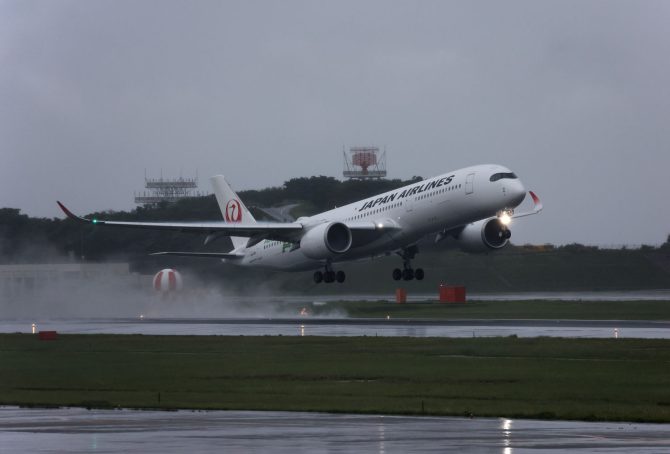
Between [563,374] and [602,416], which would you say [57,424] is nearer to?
[602,416]

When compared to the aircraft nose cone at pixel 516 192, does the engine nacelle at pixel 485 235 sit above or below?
below

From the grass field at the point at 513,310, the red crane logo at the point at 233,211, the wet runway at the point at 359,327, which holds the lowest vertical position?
the wet runway at the point at 359,327

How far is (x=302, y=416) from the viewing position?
22.2 meters

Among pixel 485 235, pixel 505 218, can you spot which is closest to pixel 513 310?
pixel 485 235

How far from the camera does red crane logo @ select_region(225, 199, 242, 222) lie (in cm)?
7375

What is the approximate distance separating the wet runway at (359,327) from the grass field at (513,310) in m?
3.53

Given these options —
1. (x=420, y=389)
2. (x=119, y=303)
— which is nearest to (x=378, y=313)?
(x=119, y=303)

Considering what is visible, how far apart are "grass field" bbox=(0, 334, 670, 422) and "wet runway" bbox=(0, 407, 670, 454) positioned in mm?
1681

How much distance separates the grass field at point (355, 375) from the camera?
24547 mm

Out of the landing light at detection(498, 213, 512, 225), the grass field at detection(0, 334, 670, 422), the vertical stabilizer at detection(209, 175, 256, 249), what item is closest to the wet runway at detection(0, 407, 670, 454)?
the grass field at detection(0, 334, 670, 422)

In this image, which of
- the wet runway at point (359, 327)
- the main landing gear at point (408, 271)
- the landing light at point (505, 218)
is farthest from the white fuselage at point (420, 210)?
the wet runway at point (359, 327)

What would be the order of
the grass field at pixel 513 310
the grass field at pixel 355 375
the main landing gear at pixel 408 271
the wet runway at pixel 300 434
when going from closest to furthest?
the wet runway at pixel 300 434 < the grass field at pixel 355 375 < the grass field at pixel 513 310 < the main landing gear at pixel 408 271

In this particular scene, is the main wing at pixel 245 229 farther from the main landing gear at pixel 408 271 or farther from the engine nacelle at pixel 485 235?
the engine nacelle at pixel 485 235

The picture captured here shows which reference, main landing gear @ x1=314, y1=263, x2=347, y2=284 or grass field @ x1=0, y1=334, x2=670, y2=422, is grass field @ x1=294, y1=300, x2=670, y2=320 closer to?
main landing gear @ x1=314, y1=263, x2=347, y2=284
